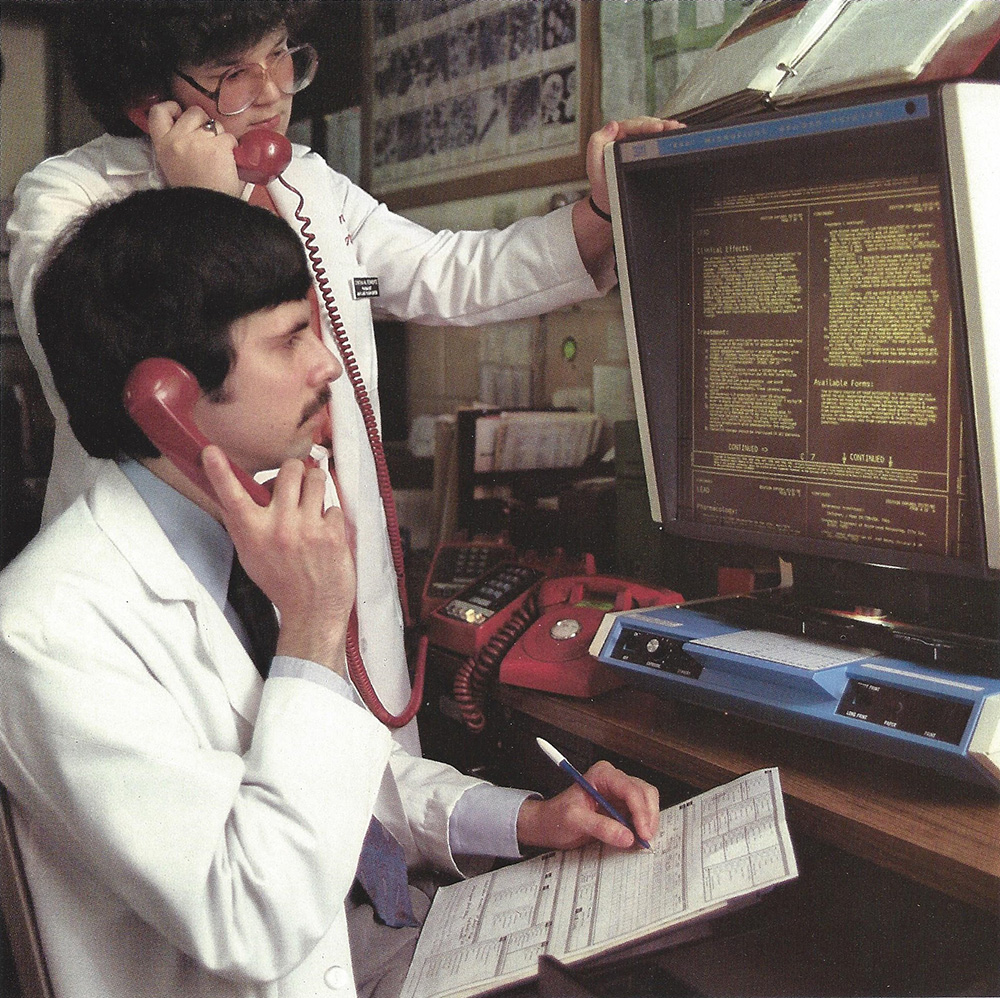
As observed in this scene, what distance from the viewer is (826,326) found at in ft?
3.59

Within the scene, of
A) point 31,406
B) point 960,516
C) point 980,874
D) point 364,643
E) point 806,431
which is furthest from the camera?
point 31,406

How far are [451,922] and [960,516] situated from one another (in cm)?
65

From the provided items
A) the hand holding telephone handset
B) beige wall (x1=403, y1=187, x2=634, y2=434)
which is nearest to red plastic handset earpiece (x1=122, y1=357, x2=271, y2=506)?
the hand holding telephone handset

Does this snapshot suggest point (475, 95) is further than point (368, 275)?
Yes

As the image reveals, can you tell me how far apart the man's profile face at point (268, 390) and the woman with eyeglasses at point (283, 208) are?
353mm

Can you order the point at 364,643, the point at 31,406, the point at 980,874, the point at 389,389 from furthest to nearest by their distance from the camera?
the point at 389,389, the point at 31,406, the point at 364,643, the point at 980,874

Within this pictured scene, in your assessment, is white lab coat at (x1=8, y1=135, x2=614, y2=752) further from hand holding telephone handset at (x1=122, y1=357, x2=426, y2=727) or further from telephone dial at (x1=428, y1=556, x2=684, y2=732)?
hand holding telephone handset at (x1=122, y1=357, x2=426, y2=727)

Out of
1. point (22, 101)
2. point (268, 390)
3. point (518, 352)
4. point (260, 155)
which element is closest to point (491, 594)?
point (268, 390)

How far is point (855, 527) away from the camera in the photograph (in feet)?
3.65

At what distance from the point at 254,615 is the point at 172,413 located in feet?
0.88

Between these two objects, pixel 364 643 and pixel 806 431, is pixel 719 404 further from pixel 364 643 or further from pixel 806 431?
pixel 364 643

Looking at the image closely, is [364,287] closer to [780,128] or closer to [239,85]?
[239,85]

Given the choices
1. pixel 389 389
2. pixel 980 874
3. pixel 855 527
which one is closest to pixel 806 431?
pixel 855 527

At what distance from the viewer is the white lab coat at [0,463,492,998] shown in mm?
805
